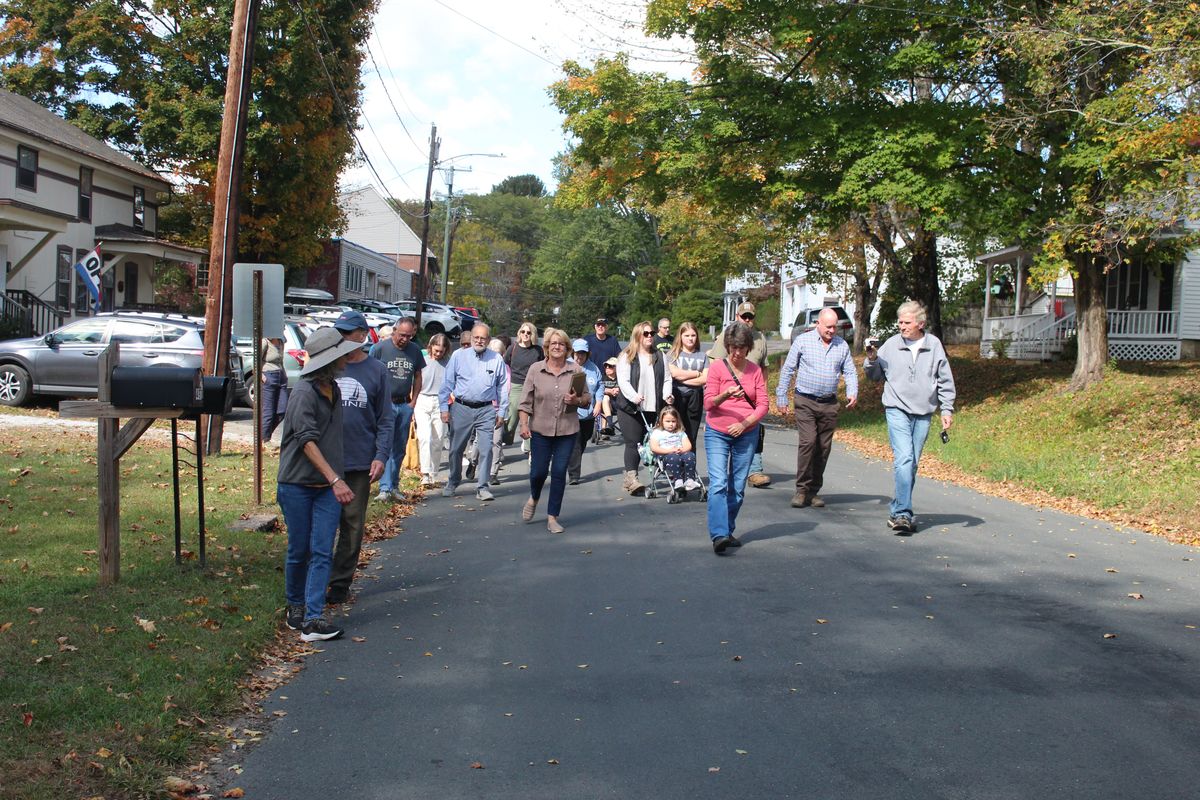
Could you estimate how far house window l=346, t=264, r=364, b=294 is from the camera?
66625 millimetres

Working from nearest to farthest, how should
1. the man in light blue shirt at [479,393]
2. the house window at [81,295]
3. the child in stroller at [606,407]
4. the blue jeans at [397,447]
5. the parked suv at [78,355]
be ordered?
the blue jeans at [397,447]
the man in light blue shirt at [479,393]
the child in stroller at [606,407]
the parked suv at [78,355]
the house window at [81,295]

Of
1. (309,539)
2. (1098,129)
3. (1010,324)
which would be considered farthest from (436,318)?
(309,539)

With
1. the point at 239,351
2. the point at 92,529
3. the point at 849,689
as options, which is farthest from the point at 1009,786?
the point at 239,351

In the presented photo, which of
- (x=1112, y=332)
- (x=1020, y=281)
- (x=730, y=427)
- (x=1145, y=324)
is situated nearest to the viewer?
(x=730, y=427)

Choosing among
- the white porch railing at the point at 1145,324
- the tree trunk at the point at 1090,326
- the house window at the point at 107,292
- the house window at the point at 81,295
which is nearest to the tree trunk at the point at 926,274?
the tree trunk at the point at 1090,326

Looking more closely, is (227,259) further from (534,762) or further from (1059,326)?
(1059,326)

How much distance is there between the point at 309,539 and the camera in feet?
22.8

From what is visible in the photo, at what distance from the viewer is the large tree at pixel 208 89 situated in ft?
120

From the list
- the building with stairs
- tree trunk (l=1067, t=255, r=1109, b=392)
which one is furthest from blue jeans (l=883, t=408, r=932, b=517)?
the building with stairs

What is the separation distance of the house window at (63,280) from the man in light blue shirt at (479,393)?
24.5 m

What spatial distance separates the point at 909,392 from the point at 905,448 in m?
0.52

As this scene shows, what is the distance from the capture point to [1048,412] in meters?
21.2

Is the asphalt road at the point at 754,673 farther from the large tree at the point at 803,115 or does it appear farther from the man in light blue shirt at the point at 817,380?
the large tree at the point at 803,115

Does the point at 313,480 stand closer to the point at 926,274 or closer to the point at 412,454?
the point at 412,454
